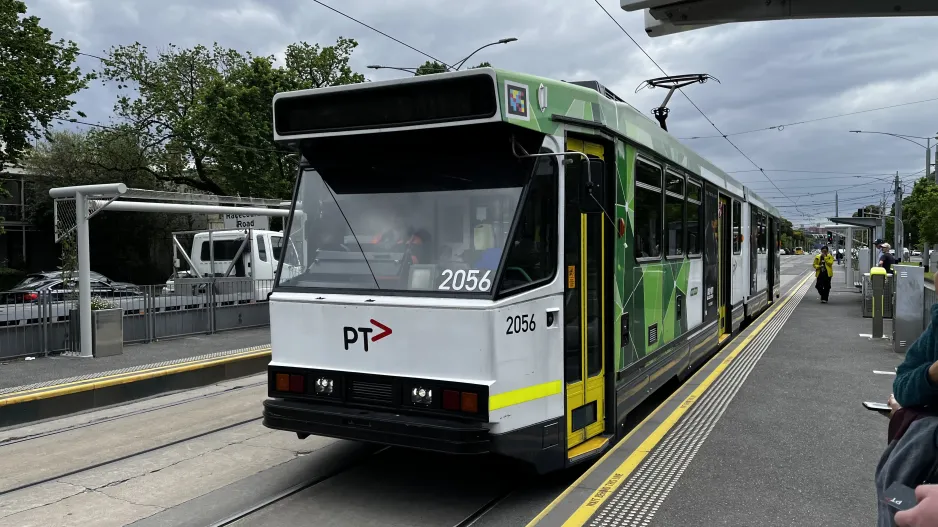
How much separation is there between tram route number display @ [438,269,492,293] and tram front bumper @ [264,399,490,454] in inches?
33.7

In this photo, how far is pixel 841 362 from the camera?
9.91 meters

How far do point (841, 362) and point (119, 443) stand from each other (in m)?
9.21

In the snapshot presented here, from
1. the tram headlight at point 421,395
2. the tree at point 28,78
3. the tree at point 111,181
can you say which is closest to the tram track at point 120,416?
the tram headlight at point 421,395

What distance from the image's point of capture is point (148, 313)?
40.9 feet

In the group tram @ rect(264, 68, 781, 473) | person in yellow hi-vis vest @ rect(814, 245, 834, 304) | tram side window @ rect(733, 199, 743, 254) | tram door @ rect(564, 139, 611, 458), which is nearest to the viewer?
tram @ rect(264, 68, 781, 473)

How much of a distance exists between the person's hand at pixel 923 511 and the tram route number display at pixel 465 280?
2816 millimetres

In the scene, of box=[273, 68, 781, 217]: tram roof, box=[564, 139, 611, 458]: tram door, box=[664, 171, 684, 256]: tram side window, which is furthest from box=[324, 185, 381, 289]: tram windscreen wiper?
box=[664, 171, 684, 256]: tram side window

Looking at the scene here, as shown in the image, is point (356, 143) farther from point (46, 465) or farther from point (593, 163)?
Result: point (46, 465)

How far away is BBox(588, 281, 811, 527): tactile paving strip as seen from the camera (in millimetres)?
4148

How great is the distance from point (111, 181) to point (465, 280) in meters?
30.3

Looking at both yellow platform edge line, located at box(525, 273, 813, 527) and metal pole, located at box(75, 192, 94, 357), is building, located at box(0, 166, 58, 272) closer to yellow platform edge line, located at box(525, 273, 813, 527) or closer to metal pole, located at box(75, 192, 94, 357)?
metal pole, located at box(75, 192, 94, 357)

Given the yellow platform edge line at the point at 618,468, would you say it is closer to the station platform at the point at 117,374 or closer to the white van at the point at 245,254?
the station platform at the point at 117,374

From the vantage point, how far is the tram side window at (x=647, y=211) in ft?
20.7

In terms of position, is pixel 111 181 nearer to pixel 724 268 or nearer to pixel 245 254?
pixel 245 254
